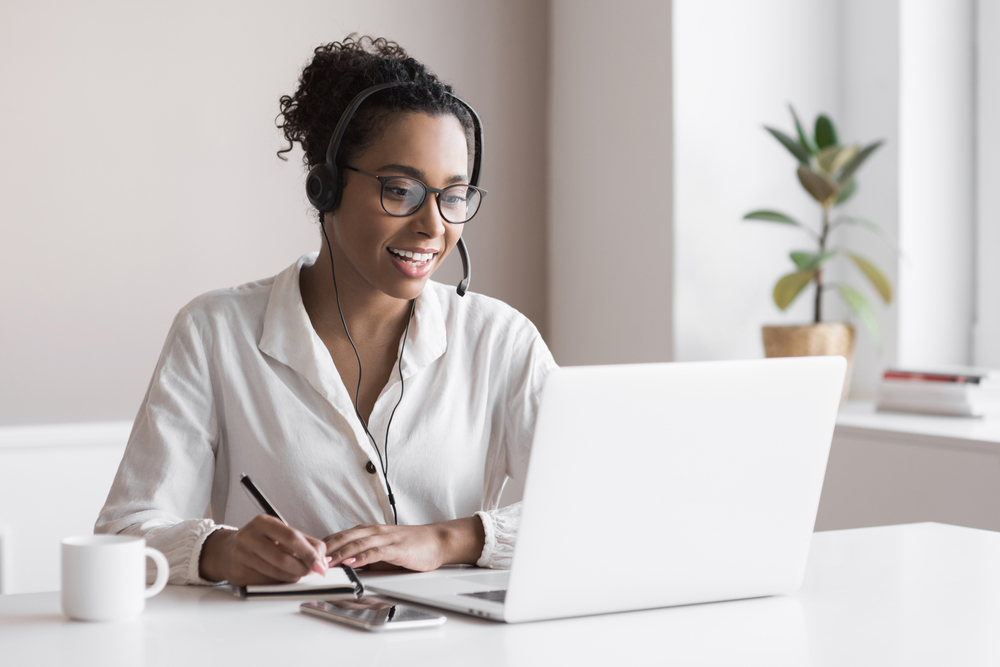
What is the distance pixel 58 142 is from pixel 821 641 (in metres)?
1.97

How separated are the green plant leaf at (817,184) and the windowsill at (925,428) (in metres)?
0.54

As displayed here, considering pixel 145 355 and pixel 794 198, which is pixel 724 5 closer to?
pixel 794 198

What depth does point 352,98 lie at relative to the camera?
147 cm

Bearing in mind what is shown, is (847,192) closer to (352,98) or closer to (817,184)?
(817,184)

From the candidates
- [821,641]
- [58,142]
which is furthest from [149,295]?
[821,641]

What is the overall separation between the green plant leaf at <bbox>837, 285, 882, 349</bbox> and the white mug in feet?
6.66

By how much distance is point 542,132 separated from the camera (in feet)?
9.69

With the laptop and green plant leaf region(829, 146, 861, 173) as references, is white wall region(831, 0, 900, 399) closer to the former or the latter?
green plant leaf region(829, 146, 861, 173)

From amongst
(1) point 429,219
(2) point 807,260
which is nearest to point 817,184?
(2) point 807,260

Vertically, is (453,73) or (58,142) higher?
(453,73)

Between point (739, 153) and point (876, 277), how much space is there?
505 mm

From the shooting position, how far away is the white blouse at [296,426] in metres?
1.34

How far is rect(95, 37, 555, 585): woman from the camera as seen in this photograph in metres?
A: 1.38

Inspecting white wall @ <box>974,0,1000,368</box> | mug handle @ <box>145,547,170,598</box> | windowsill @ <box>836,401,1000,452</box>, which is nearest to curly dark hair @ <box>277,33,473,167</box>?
mug handle @ <box>145,547,170,598</box>
